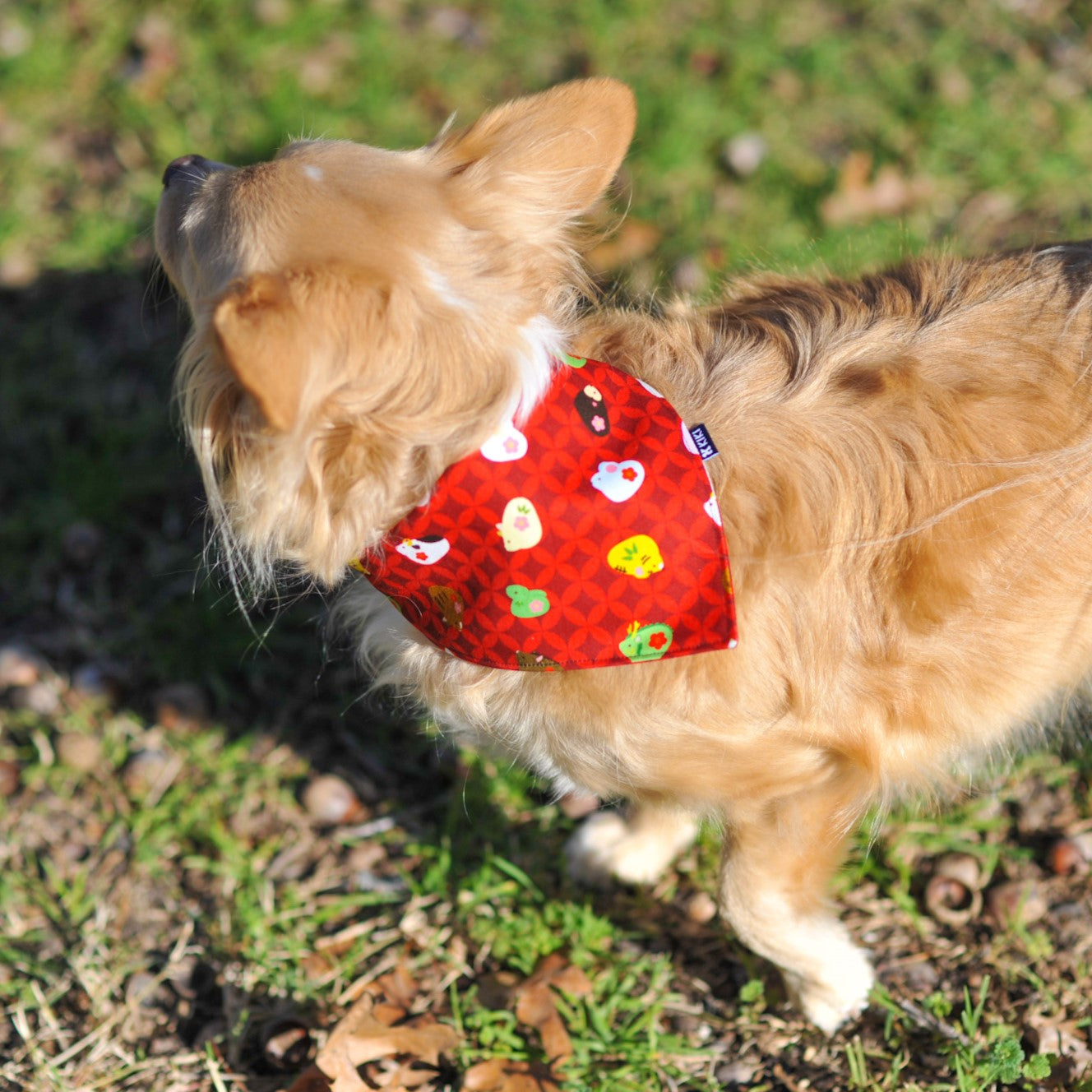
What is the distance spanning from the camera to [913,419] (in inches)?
80.9

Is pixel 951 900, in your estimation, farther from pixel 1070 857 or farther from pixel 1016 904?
pixel 1070 857

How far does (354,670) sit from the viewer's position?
347 centimetres

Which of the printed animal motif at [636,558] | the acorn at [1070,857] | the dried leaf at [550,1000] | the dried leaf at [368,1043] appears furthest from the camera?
the acorn at [1070,857]

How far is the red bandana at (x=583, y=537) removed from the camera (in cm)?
195

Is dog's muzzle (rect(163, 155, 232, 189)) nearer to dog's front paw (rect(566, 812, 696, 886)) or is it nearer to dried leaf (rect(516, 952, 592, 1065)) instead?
dog's front paw (rect(566, 812, 696, 886))

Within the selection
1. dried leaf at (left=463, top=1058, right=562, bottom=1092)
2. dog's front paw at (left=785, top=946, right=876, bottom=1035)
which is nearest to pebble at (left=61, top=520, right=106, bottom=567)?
dried leaf at (left=463, top=1058, right=562, bottom=1092)

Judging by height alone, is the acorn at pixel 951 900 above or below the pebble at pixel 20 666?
below

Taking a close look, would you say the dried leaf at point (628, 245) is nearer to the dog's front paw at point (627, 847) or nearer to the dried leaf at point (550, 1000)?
the dog's front paw at point (627, 847)

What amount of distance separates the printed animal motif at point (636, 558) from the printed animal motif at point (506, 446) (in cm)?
26

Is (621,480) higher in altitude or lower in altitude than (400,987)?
higher

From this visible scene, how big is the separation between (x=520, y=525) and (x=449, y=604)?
0.25 meters

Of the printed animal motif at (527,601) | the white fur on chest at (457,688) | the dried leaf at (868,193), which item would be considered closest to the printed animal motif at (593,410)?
the printed animal motif at (527,601)

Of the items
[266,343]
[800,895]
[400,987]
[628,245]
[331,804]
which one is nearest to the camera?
[266,343]

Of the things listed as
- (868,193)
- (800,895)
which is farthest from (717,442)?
(868,193)
